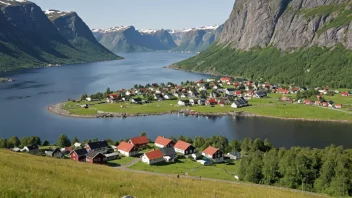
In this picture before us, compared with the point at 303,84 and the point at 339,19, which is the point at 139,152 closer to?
the point at 303,84

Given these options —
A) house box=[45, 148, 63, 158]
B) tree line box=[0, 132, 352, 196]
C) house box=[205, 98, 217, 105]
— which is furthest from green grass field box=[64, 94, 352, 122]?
tree line box=[0, 132, 352, 196]

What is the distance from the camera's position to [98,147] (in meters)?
59.2

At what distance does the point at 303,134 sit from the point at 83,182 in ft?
234

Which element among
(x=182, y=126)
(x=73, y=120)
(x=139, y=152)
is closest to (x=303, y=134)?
(x=182, y=126)

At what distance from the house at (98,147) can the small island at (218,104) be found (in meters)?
41.3

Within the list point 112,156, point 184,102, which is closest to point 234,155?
point 112,156

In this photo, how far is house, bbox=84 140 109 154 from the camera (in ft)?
191

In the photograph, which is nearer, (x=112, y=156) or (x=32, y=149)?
(x=112, y=156)

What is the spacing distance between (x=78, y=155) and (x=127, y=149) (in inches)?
321

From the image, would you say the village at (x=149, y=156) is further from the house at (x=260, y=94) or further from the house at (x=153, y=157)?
the house at (x=260, y=94)

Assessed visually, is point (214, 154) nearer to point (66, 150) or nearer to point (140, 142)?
point (140, 142)

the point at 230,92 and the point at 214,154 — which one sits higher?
the point at 230,92

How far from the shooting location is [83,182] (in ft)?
47.4

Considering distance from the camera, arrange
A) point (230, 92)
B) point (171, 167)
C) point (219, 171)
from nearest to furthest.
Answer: point (219, 171) → point (171, 167) → point (230, 92)
